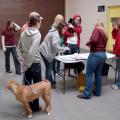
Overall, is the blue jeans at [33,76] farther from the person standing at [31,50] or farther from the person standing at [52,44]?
the person standing at [52,44]

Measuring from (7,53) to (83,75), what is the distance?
6.67ft

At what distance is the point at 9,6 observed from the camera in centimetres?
1005

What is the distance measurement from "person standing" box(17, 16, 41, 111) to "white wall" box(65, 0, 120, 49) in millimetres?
4604

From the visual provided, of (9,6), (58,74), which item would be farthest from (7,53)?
(9,6)

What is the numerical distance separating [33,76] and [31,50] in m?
0.44

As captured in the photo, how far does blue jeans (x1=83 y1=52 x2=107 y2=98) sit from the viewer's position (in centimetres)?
402

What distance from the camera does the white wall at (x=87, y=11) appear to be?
316 inches

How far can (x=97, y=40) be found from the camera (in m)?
3.92

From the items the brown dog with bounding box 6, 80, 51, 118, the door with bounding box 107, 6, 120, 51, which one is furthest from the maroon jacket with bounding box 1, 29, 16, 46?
the door with bounding box 107, 6, 120, 51

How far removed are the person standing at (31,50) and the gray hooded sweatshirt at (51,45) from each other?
31.3 inches

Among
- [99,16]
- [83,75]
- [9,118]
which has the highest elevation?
[99,16]

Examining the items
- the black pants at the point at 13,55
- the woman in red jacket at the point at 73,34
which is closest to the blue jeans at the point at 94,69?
the woman in red jacket at the point at 73,34

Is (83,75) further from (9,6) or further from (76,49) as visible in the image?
(9,6)

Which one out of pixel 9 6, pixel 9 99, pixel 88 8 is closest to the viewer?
pixel 9 99
